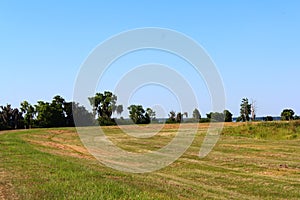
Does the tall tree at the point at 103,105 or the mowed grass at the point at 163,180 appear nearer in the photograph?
the mowed grass at the point at 163,180

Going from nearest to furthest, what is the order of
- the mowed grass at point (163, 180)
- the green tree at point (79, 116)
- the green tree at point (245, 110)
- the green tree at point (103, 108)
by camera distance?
1. the mowed grass at point (163, 180)
2. the green tree at point (79, 116)
3. the green tree at point (103, 108)
4. the green tree at point (245, 110)

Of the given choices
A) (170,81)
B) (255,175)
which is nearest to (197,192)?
(255,175)

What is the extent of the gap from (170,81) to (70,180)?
33.4 feet

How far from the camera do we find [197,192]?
1180 centimetres

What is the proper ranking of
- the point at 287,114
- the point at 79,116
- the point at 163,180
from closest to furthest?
the point at 163,180, the point at 79,116, the point at 287,114

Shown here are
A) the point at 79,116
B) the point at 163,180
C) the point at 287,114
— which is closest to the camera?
the point at 163,180

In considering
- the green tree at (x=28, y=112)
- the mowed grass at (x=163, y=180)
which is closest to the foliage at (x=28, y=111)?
the green tree at (x=28, y=112)

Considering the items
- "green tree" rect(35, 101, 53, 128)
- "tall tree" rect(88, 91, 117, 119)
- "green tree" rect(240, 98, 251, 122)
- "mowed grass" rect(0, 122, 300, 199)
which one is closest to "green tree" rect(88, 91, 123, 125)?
"tall tree" rect(88, 91, 117, 119)

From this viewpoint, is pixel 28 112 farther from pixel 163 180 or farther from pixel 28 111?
pixel 163 180

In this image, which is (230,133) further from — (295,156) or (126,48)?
(126,48)

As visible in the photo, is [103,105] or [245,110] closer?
[103,105]

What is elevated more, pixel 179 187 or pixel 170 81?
pixel 170 81

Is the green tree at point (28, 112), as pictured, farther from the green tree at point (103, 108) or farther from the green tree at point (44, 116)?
the green tree at point (103, 108)

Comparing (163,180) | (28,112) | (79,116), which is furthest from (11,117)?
(163,180)
